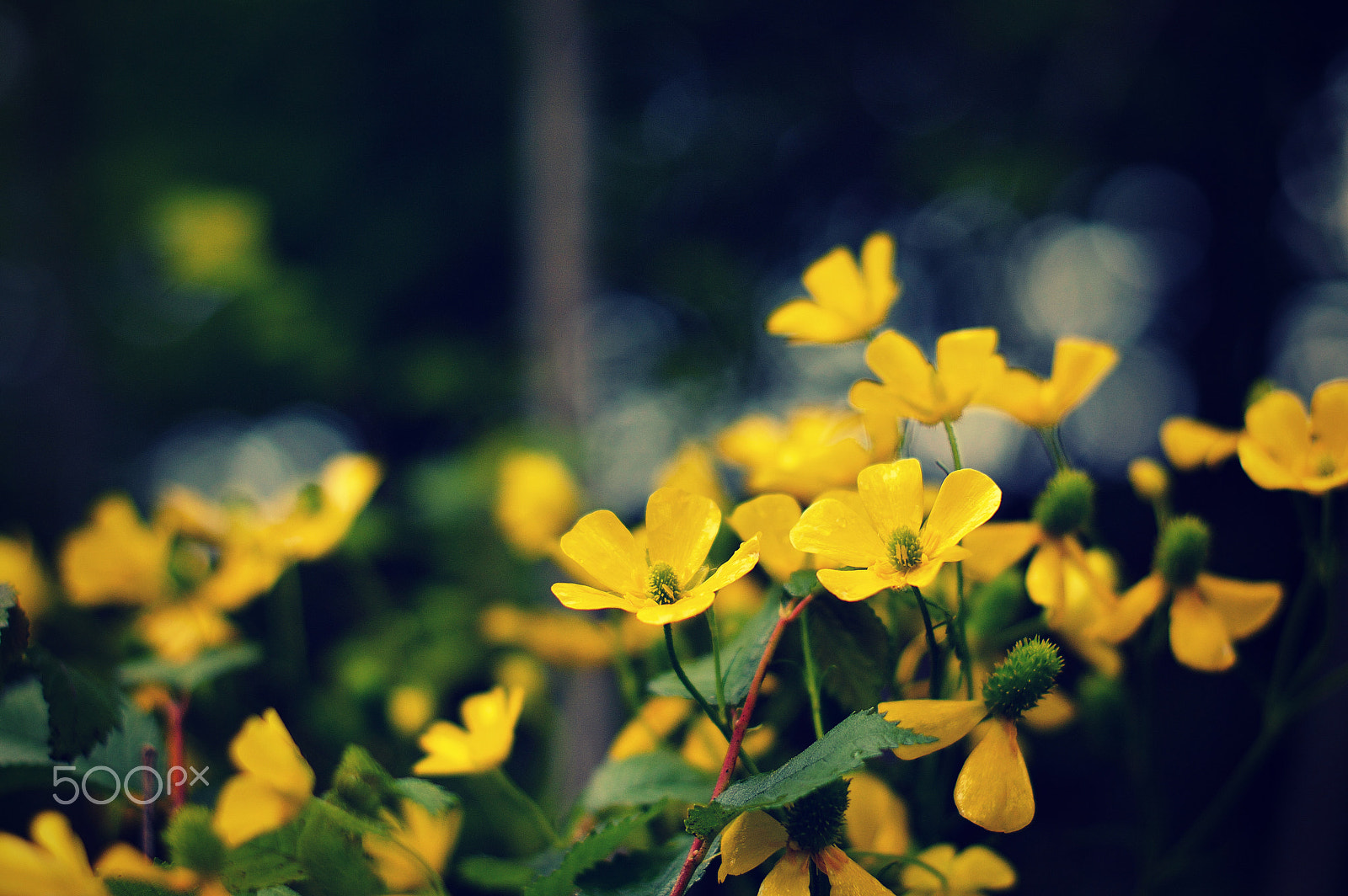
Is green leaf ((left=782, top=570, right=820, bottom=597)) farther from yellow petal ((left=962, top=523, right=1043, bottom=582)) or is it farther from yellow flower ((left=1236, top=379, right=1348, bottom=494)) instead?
yellow flower ((left=1236, top=379, right=1348, bottom=494))

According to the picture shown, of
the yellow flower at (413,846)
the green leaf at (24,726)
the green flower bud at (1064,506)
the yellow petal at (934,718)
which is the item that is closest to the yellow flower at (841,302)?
the green flower bud at (1064,506)

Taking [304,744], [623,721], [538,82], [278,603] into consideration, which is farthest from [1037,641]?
[538,82]

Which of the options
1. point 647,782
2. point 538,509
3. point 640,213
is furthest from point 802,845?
point 640,213

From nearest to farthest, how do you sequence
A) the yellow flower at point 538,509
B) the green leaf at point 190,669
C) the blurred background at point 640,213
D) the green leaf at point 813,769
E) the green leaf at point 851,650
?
the green leaf at point 813,769 < the green leaf at point 851,650 < the green leaf at point 190,669 < the yellow flower at point 538,509 < the blurred background at point 640,213

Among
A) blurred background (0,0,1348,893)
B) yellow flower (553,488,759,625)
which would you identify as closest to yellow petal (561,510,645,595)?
yellow flower (553,488,759,625)

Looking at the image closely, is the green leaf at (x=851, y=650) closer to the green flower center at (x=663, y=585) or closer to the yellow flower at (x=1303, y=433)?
the green flower center at (x=663, y=585)

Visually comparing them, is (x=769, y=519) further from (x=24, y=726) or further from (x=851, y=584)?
(x=24, y=726)
